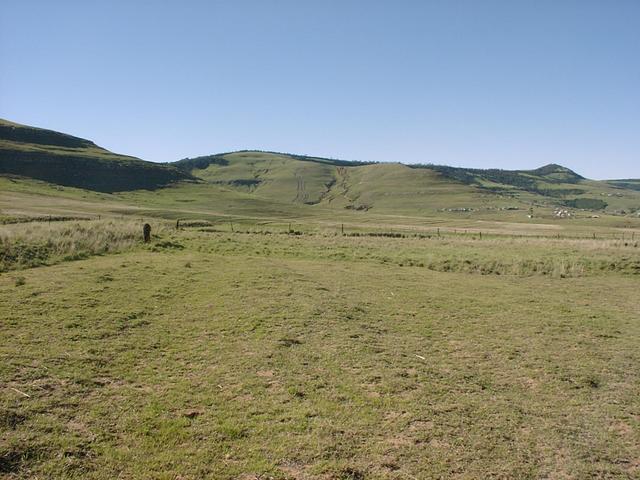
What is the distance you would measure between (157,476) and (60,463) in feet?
4.53

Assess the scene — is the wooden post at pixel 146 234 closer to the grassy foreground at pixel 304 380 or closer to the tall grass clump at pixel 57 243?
the tall grass clump at pixel 57 243

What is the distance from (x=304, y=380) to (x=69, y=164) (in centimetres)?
16869

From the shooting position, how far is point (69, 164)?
150625 mm

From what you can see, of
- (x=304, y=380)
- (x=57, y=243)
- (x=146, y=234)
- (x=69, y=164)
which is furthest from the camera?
(x=69, y=164)

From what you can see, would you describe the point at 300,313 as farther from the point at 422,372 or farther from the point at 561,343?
the point at 561,343

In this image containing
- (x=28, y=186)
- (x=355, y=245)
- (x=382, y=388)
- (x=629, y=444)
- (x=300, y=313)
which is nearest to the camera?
(x=629, y=444)

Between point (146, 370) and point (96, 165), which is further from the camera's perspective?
point (96, 165)

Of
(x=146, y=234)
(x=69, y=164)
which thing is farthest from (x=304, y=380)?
(x=69, y=164)

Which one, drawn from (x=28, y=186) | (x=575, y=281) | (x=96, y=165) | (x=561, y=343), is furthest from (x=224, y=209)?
(x=561, y=343)

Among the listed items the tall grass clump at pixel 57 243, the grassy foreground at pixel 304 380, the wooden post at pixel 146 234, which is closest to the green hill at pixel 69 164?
the wooden post at pixel 146 234

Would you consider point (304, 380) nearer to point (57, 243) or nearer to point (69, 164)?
point (57, 243)

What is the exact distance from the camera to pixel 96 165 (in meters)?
160

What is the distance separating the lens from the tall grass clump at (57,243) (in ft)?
66.8

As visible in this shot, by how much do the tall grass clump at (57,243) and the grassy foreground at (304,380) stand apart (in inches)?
88.4
